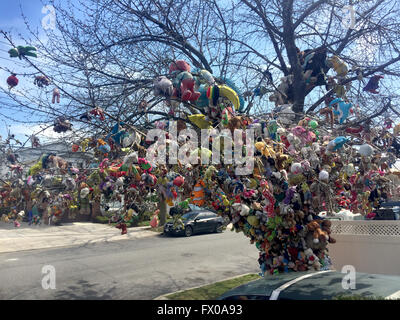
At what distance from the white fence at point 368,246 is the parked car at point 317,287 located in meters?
2.86

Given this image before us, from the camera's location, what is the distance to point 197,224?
687 inches

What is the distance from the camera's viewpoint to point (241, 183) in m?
3.63

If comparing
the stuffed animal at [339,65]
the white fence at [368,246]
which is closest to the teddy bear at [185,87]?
the stuffed animal at [339,65]

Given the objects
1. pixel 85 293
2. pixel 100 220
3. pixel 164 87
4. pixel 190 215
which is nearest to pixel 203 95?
pixel 164 87

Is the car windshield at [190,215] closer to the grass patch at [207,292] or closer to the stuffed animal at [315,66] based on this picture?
the grass patch at [207,292]

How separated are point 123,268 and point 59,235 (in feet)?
26.9

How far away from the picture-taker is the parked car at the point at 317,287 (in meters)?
2.67

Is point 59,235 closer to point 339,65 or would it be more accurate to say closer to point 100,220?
point 100,220

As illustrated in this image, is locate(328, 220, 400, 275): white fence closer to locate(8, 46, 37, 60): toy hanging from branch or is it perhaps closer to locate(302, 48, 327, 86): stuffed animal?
locate(302, 48, 327, 86): stuffed animal

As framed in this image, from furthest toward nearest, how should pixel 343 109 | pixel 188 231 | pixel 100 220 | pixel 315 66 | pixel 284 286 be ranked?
pixel 100 220 → pixel 188 231 → pixel 315 66 → pixel 343 109 → pixel 284 286

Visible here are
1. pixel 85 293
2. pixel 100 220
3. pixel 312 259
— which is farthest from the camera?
pixel 100 220
